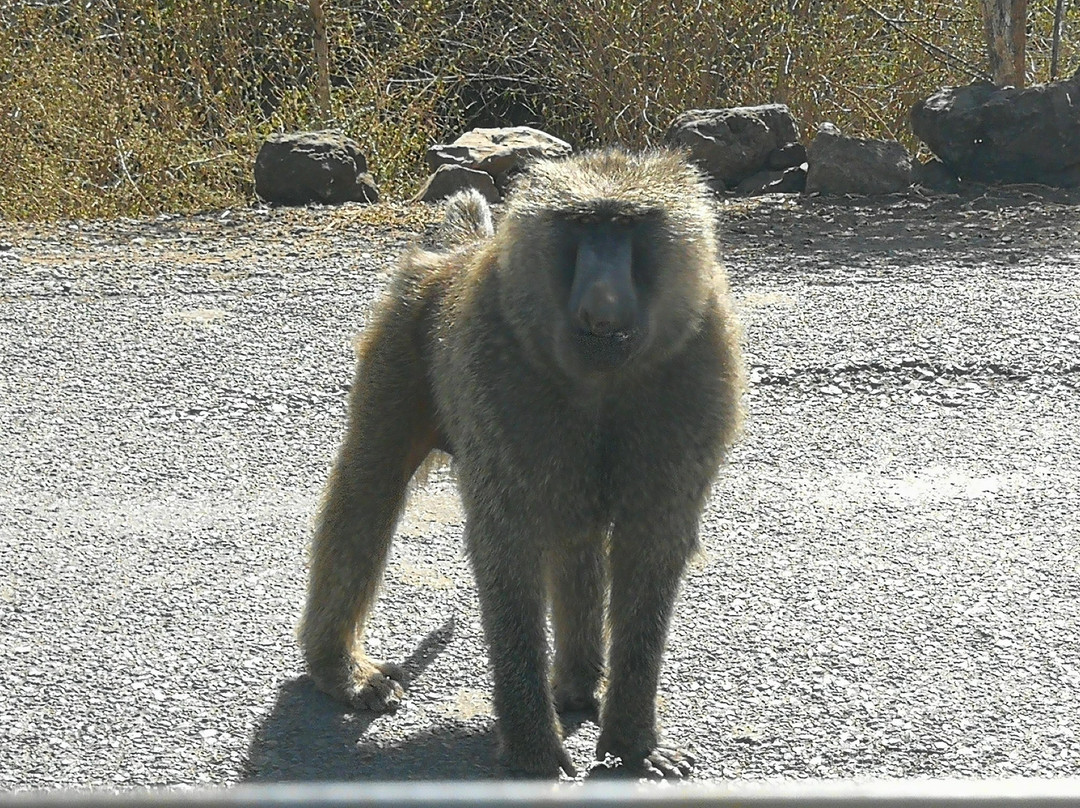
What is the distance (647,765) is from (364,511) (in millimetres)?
807

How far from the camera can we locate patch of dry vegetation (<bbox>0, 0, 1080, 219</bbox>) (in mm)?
9336

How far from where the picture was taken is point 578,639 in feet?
9.90

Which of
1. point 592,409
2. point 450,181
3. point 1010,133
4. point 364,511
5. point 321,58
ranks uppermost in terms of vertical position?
point 592,409

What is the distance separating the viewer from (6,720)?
2947mm

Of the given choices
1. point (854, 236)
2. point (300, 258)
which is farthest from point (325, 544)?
point (854, 236)

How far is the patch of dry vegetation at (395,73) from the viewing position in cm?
934

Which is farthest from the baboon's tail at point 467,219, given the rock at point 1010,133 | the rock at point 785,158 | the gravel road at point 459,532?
the rock at point 1010,133

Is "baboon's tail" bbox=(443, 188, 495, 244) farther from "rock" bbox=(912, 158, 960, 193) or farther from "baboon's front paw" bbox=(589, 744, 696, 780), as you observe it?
"rock" bbox=(912, 158, 960, 193)

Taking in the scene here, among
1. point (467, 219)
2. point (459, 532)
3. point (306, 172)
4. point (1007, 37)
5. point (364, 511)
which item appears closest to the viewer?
point (364, 511)

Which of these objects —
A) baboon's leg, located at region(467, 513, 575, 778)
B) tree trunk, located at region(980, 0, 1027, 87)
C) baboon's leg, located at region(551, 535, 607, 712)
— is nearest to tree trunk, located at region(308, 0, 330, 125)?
tree trunk, located at region(980, 0, 1027, 87)

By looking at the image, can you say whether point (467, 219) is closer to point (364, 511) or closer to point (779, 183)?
point (364, 511)

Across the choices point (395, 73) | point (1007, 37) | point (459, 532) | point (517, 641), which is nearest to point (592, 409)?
point (517, 641)

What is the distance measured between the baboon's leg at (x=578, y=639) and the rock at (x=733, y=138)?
5.18m

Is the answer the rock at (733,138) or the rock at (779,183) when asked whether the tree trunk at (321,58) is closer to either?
the rock at (733,138)
